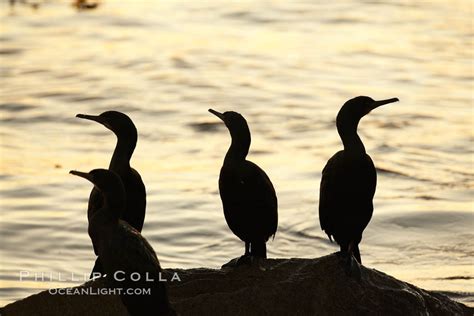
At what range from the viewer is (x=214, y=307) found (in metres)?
11.2

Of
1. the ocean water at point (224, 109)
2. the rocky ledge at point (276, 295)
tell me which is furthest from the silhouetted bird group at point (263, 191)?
the ocean water at point (224, 109)

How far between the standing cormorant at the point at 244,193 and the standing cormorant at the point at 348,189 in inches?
17.5

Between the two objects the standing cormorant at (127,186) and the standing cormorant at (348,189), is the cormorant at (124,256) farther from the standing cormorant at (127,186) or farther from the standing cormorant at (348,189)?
the standing cormorant at (348,189)

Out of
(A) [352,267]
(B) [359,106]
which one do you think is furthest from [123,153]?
(A) [352,267]

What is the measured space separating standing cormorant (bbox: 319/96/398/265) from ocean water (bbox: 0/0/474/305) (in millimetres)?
3833

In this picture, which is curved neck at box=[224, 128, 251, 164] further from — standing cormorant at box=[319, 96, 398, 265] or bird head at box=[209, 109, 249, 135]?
standing cormorant at box=[319, 96, 398, 265]

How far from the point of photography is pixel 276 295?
11281 millimetres

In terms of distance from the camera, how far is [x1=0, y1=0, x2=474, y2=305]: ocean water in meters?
17.7

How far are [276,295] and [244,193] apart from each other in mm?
981

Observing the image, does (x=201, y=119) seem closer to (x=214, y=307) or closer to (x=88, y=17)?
(x=88, y=17)

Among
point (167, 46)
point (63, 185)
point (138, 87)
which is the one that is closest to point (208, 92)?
point (138, 87)

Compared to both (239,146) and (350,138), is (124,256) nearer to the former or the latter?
(239,146)

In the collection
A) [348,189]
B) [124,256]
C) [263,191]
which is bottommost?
[124,256]

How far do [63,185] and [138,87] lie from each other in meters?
4.85
